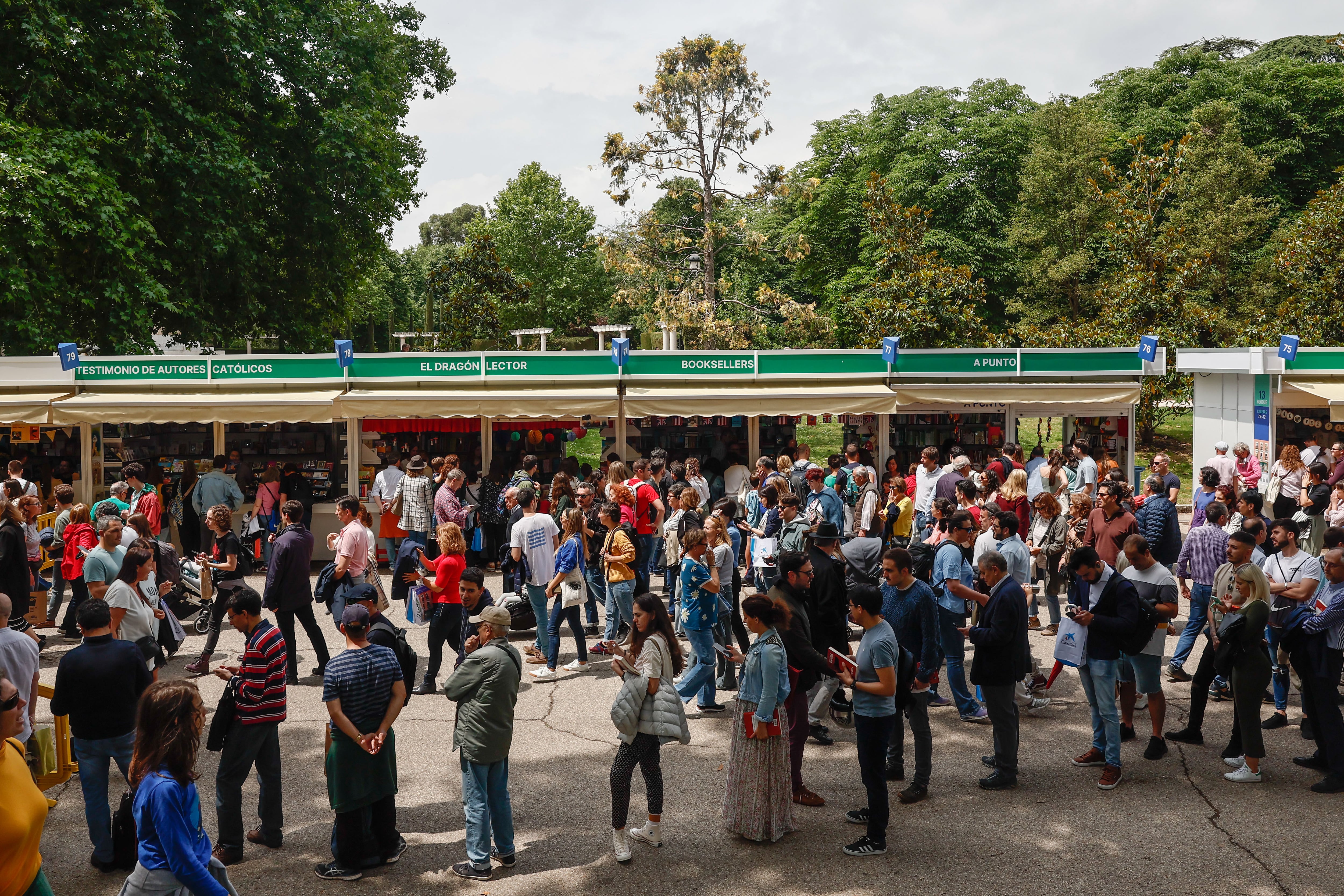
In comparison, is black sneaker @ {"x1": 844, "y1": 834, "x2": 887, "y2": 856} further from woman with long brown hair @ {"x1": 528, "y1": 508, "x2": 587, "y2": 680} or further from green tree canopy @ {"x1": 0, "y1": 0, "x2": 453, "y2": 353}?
green tree canopy @ {"x1": 0, "y1": 0, "x2": 453, "y2": 353}

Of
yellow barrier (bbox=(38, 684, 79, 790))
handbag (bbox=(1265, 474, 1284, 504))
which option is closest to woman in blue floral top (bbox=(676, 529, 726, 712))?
yellow barrier (bbox=(38, 684, 79, 790))

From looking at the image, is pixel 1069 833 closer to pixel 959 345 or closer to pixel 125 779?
pixel 125 779

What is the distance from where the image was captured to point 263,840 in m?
5.93

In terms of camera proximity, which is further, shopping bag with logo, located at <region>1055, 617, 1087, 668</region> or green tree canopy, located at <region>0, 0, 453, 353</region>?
green tree canopy, located at <region>0, 0, 453, 353</region>

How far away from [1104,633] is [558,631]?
4.91 m

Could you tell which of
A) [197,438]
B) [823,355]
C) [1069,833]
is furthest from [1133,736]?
[197,438]

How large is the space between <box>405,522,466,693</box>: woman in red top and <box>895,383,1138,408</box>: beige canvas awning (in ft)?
28.3

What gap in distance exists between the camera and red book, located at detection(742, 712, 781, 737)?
18.7ft

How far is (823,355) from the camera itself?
15.5 metres

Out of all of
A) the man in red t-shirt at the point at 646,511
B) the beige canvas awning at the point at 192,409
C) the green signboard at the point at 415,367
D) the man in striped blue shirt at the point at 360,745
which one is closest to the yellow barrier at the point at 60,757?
the man in striped blue shirt at the point at 360,745

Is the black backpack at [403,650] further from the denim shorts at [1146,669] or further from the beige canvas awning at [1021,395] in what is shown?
the beige canvas awning at [1021,395]

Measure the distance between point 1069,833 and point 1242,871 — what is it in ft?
2.93

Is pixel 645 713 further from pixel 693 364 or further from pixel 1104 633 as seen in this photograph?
pixel 693 364

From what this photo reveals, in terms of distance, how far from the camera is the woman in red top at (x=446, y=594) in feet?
26.7
